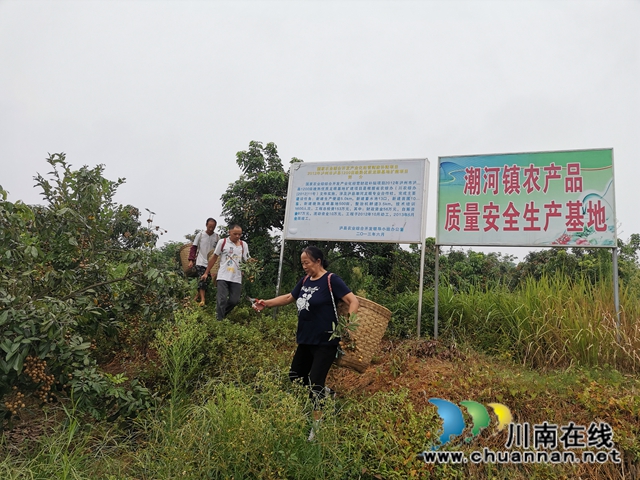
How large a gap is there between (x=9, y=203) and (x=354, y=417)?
8.80ft

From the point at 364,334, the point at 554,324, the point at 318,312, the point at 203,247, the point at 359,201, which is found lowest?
the point at 364,334

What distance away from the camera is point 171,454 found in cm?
287

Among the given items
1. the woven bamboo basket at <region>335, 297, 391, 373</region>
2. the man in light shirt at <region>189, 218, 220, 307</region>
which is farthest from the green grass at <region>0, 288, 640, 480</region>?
the man in light shirt at <region>189, 218, 220, 307</region>

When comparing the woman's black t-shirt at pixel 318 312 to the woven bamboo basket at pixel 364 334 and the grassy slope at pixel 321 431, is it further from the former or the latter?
the grassy slope at pixel 321 431

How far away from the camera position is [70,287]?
3.55 meters

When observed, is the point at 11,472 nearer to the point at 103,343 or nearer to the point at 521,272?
the point at 103,343

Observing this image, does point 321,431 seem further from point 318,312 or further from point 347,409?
point 318,312

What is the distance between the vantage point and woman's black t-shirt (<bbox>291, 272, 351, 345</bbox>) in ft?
12.0

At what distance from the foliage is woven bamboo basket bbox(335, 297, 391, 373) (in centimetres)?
140

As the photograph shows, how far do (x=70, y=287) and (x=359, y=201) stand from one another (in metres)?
3.67

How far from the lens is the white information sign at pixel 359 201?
602 centimetres

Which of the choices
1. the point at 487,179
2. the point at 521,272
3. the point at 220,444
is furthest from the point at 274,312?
the point at 521,272
